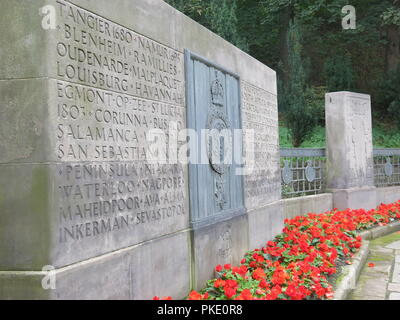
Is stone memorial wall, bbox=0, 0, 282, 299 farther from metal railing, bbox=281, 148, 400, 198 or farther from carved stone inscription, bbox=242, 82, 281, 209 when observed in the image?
metal railing, bbox=281, 148, 400, 198

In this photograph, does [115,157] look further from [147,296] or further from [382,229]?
[382,229]

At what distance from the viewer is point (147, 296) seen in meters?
3.21

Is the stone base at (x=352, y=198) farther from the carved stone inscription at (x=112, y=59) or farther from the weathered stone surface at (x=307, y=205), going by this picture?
the carved stone inscription at (x=112, y=59)

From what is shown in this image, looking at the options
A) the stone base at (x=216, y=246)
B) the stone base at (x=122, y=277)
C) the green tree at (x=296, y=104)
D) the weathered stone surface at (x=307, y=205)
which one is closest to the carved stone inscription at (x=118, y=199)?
the stone base at (x=122, y=277)

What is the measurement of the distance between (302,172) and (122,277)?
588 centimetres

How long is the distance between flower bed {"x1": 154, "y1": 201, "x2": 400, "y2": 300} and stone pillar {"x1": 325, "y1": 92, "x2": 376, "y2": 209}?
0.92 meters

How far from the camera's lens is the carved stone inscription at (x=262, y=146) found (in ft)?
17.7

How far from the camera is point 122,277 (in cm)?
292

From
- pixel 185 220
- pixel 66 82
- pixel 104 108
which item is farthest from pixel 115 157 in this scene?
pixel 185 220

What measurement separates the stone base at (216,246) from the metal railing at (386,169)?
6075 millimetres

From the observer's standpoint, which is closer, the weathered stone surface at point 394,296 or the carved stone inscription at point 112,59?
the carved stone inscription at point 112,59

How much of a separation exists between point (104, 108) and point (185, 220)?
1.35 metres

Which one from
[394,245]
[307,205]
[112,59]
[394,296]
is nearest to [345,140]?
[307,205]

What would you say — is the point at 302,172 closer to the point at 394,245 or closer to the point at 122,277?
the point at 394,245
